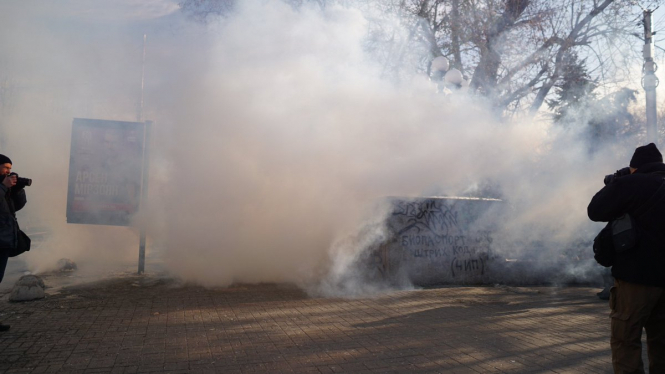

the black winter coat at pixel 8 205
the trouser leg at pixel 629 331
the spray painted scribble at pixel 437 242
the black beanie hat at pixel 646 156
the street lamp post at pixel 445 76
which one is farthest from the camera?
the street lamp post at pixel 445 76

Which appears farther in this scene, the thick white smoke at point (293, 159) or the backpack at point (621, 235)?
the thick white smoke at point (293, 159)

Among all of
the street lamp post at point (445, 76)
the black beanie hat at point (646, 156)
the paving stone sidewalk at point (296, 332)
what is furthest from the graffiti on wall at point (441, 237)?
the black beanie hat at point (646, 156)

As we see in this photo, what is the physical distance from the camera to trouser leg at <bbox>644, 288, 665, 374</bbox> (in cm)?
309

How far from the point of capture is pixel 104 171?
8.33 meters

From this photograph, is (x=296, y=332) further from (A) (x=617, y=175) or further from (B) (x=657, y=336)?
(A) (x=617, y=175)

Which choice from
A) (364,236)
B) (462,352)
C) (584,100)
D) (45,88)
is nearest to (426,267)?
(364,236)

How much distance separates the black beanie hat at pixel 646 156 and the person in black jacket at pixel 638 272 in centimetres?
9

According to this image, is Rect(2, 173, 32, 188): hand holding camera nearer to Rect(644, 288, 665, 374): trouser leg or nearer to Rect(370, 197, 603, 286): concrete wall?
Rect(370, 197, 603, 286): concrete wall

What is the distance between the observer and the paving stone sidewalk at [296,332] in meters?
3.93

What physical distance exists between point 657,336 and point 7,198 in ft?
19.0

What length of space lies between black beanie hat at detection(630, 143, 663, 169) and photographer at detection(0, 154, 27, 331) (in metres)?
5.51

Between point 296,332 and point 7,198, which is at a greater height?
point 7,198

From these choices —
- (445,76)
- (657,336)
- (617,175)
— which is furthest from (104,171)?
(657,336)

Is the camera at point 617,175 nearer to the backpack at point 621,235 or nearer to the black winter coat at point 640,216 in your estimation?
the black winter coat at point 640,216
